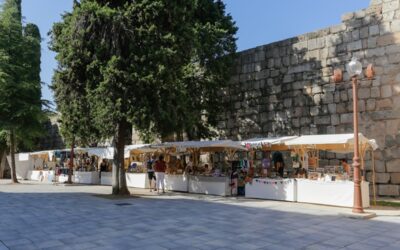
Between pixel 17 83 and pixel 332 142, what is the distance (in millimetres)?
18544

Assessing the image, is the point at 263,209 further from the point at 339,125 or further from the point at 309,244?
the point at 339,125

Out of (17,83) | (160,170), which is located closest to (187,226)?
(160,170)

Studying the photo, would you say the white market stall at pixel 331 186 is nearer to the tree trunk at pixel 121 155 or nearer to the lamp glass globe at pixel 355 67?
the lamp glass globe at pixel 355 67

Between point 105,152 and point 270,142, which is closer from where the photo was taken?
point 270,142

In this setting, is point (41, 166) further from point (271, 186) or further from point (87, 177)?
point (271, 186)

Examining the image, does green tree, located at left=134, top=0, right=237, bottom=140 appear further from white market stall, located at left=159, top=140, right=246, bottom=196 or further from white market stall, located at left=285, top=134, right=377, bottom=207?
white market stall, located at left=285, top=134, right=377, bottom=207

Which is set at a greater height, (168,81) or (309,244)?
(168,81)

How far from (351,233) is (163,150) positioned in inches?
473

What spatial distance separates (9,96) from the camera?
22.8 meters

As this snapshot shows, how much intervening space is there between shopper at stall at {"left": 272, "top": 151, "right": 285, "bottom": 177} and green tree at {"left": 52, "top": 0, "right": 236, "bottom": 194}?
4928 millimetres

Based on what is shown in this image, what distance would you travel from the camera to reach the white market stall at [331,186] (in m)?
12.2

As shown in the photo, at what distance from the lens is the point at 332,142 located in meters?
12.9

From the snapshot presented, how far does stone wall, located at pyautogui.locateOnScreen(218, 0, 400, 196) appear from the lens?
15.4 m

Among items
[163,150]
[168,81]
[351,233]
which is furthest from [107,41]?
[351,233]
